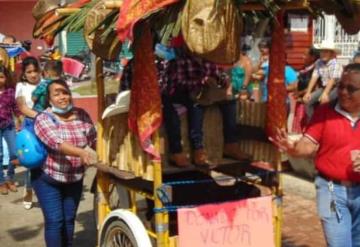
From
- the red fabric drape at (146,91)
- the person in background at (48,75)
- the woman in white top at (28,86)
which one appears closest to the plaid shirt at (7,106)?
the woman in white top at (28,86)

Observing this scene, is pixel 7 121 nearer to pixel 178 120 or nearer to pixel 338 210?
pixel 178 120

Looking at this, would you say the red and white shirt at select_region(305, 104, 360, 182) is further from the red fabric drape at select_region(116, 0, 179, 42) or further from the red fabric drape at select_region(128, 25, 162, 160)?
the red fabric drape at select_region(116, 0, 179, 42)

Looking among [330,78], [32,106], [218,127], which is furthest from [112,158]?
[330,78]

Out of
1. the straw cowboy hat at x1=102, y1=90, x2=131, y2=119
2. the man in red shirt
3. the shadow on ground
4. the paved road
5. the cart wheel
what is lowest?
the shadow on ground

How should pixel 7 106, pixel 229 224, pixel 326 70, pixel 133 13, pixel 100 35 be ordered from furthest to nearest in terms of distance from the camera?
pixel 326 70 → pixel 7 106 → pixel 229 224 → pixel 100 35 → pixel 133 13

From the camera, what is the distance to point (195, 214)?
398 centimetres

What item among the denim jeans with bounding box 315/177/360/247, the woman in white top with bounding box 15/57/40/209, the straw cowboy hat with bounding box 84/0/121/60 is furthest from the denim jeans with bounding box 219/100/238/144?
the woman in white top with bounding box 15/57/40/209

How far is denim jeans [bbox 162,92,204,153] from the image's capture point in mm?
4285

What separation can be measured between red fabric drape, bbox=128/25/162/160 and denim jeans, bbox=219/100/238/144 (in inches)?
32.8

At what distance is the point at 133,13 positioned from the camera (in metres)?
3.45

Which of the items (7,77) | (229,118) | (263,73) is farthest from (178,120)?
(263,73)

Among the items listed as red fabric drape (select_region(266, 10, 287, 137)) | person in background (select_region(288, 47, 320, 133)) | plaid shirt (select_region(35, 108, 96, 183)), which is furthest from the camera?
person in background (select_region(288, 47, 320, 133))

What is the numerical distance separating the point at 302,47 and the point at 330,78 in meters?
7.20

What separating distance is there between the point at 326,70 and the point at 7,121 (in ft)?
13.8
